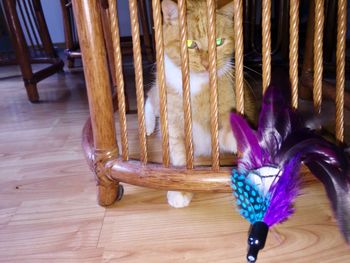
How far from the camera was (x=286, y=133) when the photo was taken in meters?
0.63

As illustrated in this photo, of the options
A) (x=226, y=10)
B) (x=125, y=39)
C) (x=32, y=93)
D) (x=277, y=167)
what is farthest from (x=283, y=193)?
(x=125, y=39)

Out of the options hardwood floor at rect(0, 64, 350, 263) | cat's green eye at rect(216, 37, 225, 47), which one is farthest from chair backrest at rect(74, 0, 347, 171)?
cat's green eye at rect(216, 37, 225, 47)

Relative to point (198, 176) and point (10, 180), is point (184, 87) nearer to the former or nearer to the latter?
point (198, 176)

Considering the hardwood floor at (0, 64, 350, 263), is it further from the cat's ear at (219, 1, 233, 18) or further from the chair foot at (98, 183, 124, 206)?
the cat's ear at (219, 1, 233, 18)

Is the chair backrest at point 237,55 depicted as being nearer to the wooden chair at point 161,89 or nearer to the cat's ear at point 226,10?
the wooden chair at point 161,89

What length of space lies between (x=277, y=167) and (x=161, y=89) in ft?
0.94

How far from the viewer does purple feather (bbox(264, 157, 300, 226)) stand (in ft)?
1.79

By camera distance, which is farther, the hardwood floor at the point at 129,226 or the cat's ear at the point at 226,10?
the cat's ear at the point at 226,10

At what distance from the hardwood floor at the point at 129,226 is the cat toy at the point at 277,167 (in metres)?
0.12

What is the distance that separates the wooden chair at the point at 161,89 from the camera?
0.63 meters

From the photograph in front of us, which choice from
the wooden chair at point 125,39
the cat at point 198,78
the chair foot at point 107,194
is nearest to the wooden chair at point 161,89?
the chair foot at point 107,194

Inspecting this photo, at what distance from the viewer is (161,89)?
69 centimetres

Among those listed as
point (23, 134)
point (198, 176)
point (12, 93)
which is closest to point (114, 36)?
point (198, 176)

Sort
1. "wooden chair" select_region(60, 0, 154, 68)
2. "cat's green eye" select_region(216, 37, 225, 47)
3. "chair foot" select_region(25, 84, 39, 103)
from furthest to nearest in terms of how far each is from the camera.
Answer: "wooden chair" select_region(60, 0, 154, 68) < "chair foot" select_region(25, 84, 39, 103) < "cat's green eye" select_region(216, 37, 225, 47)
